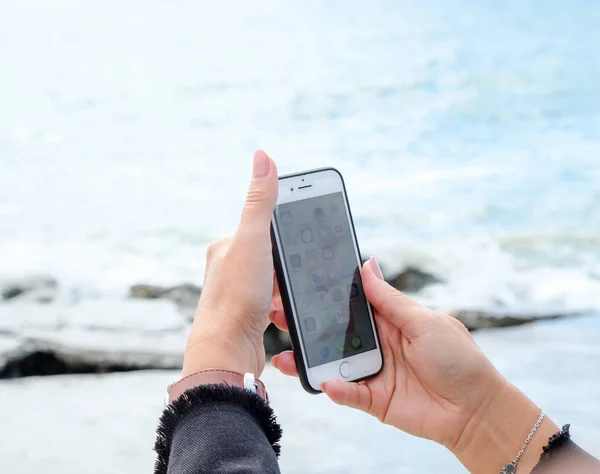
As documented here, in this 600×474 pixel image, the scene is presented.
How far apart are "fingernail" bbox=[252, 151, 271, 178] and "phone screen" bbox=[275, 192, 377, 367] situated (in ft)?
0.37

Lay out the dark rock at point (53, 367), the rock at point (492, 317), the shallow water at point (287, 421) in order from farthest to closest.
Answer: the rock at point (492, 317), the dark rock at point (53, 367), the shallow water at point (287, 421)

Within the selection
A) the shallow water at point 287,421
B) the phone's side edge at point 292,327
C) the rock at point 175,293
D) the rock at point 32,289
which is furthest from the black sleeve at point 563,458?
the rock at point 32,289

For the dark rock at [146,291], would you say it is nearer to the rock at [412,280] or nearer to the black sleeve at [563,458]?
the rock at [412,280]

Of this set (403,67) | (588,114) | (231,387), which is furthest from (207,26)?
(231,387)

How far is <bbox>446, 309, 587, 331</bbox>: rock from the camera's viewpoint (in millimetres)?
2021

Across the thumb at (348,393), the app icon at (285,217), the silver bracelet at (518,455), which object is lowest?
the silver bracelet at (518,455)

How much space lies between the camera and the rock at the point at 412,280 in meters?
2.39

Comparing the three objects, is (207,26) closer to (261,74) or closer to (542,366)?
(261,74)

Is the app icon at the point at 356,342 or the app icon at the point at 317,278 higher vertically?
the app icon at the point at 317,278

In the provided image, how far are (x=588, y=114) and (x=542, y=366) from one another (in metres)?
3.69

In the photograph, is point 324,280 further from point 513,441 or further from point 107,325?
point 107,325

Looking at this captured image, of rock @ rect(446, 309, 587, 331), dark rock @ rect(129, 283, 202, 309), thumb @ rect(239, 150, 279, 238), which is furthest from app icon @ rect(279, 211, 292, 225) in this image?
dark rock @ rect(129, 283, 202, 309)

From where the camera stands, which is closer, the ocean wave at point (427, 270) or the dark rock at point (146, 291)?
the dark rock at point (146, 291)

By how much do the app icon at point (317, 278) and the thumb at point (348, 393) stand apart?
0.14m
